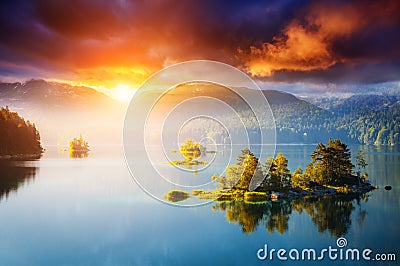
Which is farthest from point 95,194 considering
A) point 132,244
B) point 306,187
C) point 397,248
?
point 397,248

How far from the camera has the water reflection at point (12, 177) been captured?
1682cm

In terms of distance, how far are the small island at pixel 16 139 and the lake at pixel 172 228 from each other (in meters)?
16.6

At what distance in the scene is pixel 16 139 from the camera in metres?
33.2

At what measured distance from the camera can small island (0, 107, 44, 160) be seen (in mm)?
31469

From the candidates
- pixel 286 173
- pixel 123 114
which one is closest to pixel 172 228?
pixel 286 173

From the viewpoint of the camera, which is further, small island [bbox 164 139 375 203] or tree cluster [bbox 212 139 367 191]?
tree cluster [bbox 212 139 367 191]

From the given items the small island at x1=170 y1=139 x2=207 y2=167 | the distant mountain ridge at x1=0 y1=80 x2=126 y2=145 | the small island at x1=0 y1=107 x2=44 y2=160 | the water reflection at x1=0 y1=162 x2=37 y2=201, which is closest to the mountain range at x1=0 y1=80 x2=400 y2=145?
the distant mountain ridge at x1=0 y1=80 x2=126 y2=145

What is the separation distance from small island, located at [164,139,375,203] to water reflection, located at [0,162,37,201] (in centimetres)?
872

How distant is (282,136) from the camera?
68.1 m

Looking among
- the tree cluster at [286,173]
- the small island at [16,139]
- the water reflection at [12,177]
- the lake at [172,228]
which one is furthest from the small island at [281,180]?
the small island at [16,139]

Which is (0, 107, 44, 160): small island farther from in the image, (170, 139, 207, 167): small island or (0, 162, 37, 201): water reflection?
(170, 139, 207, 167): small island

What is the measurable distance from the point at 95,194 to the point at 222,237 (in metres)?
7.99

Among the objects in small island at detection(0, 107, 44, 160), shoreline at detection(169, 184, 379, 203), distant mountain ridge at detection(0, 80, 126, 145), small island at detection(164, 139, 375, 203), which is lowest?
shoreline at detection(169, 184, 379, 203)

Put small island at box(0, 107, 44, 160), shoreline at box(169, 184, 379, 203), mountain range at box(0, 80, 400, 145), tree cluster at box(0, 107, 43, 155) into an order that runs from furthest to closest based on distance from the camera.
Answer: mountain range at box(0, 80, 400, 145)
tree cluster at box(0, 107, 43, 155)
small island at box(0, 107, 44, 160)
shoreline at box(169, 184, 379, 203)
